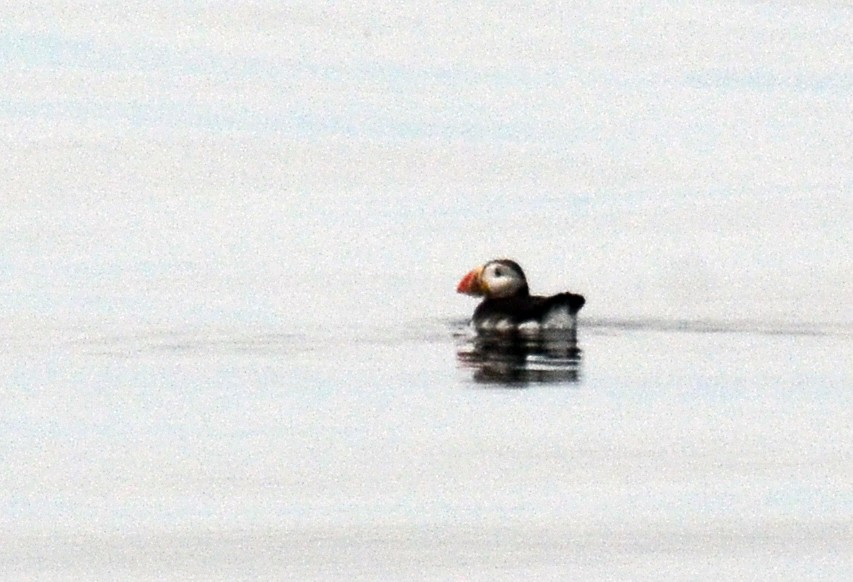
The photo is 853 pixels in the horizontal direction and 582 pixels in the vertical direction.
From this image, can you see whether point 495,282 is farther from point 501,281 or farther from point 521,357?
point 521,357

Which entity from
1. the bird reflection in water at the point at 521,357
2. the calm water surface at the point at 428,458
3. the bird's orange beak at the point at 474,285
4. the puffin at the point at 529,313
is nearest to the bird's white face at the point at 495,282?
the bird's orange beak at the point at 474,285

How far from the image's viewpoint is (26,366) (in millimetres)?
12016

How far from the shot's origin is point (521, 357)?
1243 cm

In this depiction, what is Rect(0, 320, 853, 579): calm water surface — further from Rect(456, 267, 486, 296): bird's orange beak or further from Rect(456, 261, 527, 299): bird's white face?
Rect(456, 267, 486, 296): bird's orange beak

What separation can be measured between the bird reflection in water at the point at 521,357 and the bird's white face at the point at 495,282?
1.80 meters

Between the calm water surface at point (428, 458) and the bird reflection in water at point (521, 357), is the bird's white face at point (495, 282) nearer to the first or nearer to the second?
the bird reflection in water at point (521, 357)

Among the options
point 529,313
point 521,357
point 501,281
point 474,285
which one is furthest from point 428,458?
point 474,285

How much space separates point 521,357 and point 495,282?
3304 mm

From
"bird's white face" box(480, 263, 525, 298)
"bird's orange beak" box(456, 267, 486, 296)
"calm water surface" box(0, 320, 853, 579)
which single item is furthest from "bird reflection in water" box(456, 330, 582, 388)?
"bird's orange beak" box(456, 267, 486, 296)

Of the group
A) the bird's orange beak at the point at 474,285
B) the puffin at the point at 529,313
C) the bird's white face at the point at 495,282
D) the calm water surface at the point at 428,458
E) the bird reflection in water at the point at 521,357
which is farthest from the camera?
the bird's orange beak at the point at 474,285

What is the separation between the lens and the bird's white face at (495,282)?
51.4 ft

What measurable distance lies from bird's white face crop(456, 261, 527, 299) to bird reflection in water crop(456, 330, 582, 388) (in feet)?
5.92

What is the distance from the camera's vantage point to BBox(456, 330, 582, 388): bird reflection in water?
37.6 ft

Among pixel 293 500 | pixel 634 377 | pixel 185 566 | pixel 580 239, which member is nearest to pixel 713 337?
pixel 634 377
